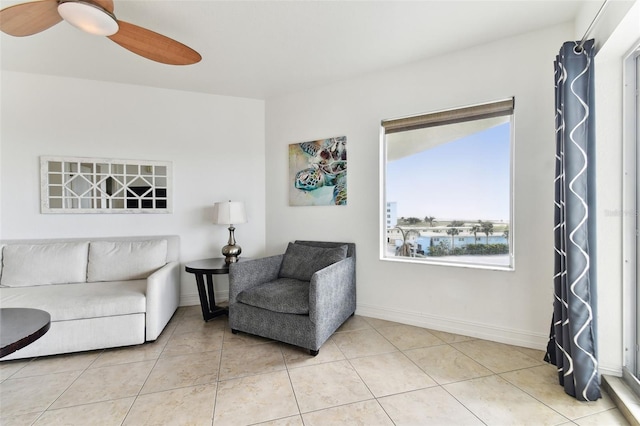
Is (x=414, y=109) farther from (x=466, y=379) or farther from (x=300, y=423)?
(x=300, y=423)

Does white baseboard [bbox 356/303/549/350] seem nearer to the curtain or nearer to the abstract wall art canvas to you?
the curtain

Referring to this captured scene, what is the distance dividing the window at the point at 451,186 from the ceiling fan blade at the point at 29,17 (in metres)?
2.41

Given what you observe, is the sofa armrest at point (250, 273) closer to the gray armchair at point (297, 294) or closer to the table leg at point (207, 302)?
the gray armchair at point (297, 294)

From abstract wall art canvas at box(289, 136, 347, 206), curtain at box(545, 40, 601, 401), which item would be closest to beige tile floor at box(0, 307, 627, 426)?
curtain at box(545, 40, 601, 401)

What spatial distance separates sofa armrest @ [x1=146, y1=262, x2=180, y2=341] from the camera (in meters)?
2.20

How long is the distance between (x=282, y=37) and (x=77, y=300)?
101 inches

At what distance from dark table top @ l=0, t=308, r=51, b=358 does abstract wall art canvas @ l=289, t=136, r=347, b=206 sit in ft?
7.22

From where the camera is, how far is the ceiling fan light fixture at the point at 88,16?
136 cm

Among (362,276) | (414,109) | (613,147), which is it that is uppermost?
(414,109)

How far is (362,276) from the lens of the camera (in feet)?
9.11

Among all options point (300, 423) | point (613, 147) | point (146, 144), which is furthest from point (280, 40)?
point (300, 423)

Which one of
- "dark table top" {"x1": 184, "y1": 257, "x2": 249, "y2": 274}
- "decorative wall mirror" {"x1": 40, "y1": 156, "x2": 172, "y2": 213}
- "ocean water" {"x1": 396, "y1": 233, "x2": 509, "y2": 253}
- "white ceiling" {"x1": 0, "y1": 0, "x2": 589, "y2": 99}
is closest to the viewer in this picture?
"white ceiling" {"x1": 0, "y1": 0, "x2": 589, "y2": 99}

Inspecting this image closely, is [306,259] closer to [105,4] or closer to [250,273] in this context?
[250,273]

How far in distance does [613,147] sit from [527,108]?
0.65m
